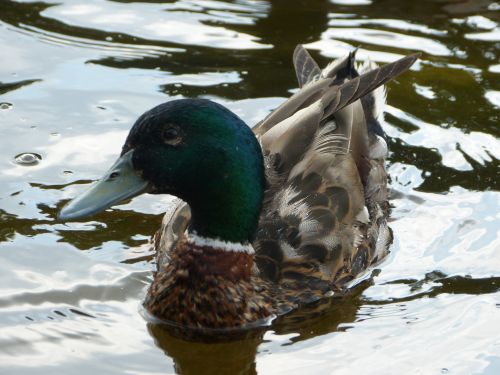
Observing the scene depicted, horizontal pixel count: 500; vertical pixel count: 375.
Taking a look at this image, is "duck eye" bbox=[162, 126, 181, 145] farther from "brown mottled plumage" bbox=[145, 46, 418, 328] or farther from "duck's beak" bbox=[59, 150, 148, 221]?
"brown mottled plumage" bbox=[145, 46, 418, 328]

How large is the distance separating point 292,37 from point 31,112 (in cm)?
265

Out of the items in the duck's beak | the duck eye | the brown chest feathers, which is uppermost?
the duck eye

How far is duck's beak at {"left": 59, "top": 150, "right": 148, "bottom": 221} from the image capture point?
5922 millimetres

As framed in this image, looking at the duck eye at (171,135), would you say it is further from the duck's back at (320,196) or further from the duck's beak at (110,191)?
the duck's back at (320,196)

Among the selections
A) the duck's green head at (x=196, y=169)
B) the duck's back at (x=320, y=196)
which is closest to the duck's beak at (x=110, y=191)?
the duck's green head at (x=196, y=169)

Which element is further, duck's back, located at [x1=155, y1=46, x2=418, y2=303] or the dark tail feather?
the dark tail feather

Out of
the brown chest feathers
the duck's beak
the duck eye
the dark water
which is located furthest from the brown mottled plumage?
the duck eye

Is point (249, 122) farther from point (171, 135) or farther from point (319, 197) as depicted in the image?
point (171, 135)

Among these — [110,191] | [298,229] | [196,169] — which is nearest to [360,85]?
[298,229]

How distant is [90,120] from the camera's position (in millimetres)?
8484

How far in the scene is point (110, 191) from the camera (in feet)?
19.7

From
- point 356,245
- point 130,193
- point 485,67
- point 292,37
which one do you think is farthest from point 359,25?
point 130,193

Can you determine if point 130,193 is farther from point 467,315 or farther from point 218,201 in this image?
point 467,315

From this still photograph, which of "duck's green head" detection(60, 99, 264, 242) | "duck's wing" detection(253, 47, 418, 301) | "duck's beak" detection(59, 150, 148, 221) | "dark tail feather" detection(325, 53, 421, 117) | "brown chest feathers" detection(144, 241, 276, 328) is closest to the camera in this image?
"duck's beak" detection(59, 150, 148, 221)
